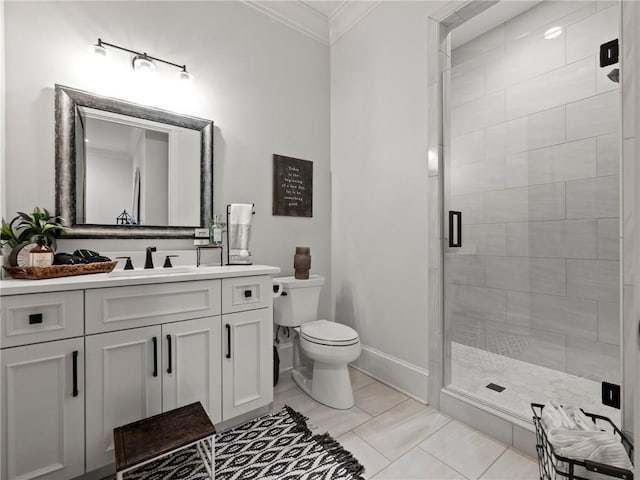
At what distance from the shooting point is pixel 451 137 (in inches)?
78.2

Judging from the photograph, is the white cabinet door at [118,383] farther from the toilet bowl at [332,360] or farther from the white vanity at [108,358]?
the toilet bowl at [332,360]

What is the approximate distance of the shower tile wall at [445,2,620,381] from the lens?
177 centimetres

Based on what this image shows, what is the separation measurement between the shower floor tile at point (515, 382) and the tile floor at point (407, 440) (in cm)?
23

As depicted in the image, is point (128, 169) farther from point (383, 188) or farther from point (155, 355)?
point (383, 188)

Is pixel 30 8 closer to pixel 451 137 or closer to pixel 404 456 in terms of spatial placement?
pixel 451 137

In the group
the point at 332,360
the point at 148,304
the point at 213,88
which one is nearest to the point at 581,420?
the point at 332,360

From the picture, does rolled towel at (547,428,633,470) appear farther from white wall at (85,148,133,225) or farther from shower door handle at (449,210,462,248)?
white wall at (85,148,133,225)

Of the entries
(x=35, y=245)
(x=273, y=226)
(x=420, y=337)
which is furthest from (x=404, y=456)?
(x=35, y=245)

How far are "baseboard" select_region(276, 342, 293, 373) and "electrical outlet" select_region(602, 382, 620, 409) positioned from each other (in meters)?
1.85

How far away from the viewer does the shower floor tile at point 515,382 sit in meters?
1.64

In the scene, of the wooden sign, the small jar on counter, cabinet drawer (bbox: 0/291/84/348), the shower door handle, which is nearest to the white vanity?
cabinet drawer (bbox: 0/291/84/348)

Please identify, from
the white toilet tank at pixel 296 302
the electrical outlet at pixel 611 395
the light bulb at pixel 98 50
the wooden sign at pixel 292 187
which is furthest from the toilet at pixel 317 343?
the light bulb at pixel 98 50

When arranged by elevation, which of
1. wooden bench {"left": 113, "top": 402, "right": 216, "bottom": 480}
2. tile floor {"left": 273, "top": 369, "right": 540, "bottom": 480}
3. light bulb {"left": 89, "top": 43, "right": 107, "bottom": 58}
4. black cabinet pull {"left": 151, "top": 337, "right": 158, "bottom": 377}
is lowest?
tile floor {"left": 273, "top": 369, "right": 540, "bottom": 480}

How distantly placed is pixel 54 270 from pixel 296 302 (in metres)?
1.34
